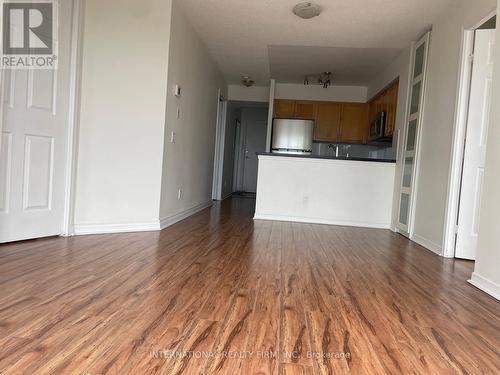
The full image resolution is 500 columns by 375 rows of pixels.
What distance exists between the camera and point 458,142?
309 centimetres

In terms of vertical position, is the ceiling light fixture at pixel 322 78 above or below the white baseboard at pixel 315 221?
above

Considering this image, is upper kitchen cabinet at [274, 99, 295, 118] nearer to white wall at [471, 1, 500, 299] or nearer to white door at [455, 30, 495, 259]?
white door at [455, 30, 495, 259]

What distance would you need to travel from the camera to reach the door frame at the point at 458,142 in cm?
306

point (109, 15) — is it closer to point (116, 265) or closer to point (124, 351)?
point (116, 265)

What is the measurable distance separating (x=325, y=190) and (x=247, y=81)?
10.1 ft

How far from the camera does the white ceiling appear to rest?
3.70 metres

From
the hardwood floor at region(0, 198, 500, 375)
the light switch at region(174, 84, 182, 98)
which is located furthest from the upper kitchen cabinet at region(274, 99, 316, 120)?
the hardwood floor at region(0, 198, 500, 375)

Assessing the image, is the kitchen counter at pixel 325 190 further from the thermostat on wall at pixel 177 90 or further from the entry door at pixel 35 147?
the entry door at pixel 35 147

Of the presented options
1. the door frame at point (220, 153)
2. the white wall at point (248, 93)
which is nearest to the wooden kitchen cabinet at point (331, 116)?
the white wall at point (248, 93)

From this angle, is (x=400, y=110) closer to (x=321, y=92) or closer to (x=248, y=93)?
(x=321, y=92)

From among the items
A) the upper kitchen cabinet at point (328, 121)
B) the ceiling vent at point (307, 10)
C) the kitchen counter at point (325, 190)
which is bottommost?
the kitchen counter at point (325, 190)

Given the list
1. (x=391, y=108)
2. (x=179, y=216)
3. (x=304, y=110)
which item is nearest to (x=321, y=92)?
(x=304, y=110)

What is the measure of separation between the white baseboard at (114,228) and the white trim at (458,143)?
260 centimetres

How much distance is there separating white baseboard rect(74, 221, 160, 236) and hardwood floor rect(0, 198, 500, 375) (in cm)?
25
